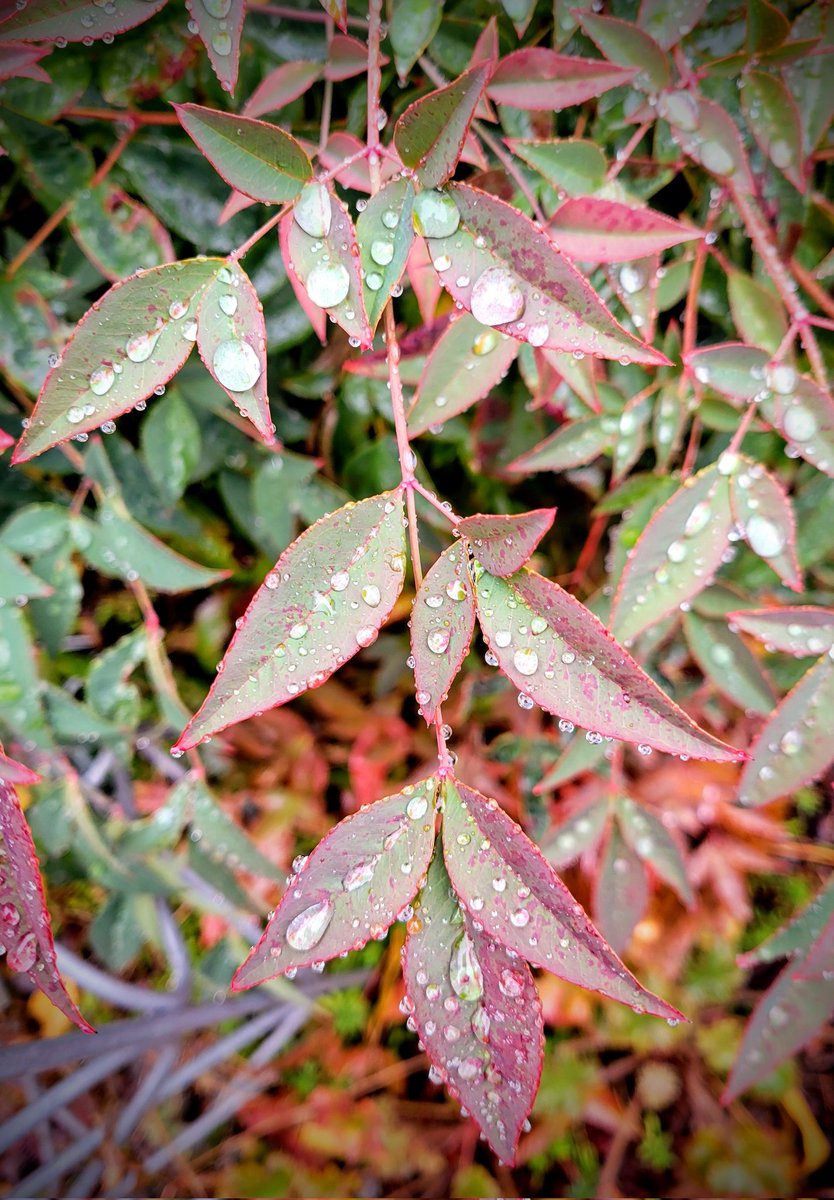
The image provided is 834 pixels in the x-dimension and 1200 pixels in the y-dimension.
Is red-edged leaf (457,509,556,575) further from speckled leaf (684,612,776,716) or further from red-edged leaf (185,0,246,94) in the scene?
speckled leaf (684,612,776,716)

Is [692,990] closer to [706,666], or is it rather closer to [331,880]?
[706,666]

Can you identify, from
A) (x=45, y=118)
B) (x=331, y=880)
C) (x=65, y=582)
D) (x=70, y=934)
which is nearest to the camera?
(x=331, y=880)

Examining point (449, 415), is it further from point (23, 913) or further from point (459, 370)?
point (23, 913)

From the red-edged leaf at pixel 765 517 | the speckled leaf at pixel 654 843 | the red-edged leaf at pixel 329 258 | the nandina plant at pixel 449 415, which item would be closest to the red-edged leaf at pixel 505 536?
the nandina plant at pixel 449 415

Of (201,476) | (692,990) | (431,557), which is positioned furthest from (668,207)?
(692,990)

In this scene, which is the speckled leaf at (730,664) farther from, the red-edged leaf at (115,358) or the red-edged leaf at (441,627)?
the red-edged leaf at (115,358)

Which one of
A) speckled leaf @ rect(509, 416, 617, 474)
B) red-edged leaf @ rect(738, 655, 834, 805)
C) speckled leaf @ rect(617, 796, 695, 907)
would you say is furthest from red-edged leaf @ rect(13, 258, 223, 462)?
speckled leaf @ rect(617, 796, 695, 907)
